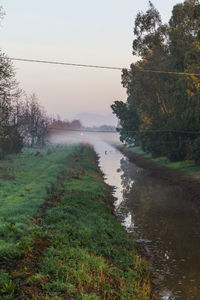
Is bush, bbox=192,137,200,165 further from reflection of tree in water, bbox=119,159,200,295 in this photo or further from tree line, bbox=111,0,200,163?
reflection of tree in water, bbox=119,159,200,295

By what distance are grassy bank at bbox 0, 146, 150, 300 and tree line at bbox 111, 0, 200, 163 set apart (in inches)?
887

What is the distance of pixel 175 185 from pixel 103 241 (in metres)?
22.7

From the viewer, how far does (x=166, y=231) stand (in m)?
19.6

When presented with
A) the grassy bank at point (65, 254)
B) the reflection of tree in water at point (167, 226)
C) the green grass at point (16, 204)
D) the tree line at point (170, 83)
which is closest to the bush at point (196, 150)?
the tree line at point (170, 83)

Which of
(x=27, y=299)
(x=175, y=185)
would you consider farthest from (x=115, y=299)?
(x=175, y=185)

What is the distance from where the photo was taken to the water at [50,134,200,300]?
12.8 metres

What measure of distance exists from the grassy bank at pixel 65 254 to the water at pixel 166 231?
103 centimetres

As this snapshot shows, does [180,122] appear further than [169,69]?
No

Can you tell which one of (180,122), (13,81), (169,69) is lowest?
(180,122)

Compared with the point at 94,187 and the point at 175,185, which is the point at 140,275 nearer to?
the point at 94,187

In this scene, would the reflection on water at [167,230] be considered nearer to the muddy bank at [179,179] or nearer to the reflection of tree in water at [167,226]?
the reflection of tree in water at [167,226]

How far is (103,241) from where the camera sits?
15109mm

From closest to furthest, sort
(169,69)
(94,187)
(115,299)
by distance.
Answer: (115,299)
(94,187)
(169,69)

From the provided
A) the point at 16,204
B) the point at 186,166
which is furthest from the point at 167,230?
the point at 186,166
